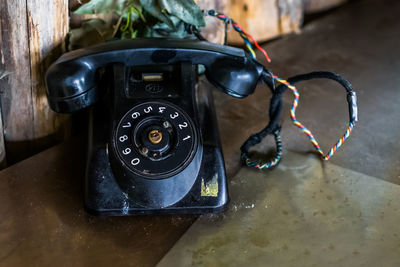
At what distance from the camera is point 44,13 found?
939 millimetres

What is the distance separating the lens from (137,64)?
2.92 ft

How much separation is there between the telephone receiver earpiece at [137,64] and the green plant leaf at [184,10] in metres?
0.11

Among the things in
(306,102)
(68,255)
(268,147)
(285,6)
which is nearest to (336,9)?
(285,6)

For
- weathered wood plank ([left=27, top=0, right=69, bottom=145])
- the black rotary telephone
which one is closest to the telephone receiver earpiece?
the black rotary telephone

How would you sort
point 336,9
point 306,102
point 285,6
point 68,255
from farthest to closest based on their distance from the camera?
point 336,9 → point 285,6 → point 306,102 → point 68,255

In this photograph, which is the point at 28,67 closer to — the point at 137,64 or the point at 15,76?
the point at 15,76

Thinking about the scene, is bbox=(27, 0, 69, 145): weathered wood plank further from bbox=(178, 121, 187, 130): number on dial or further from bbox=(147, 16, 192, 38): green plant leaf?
bbox=(178, 121, 187, 130): number on dial

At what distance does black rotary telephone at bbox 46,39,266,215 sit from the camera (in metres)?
0.81

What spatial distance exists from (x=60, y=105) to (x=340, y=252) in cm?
54

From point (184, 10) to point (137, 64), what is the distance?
199 mm

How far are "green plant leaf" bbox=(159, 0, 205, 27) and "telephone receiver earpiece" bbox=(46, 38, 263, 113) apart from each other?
0.11 meters

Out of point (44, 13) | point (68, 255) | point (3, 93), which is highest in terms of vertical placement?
point (44, 13)

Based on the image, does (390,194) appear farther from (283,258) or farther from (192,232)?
(192,232)

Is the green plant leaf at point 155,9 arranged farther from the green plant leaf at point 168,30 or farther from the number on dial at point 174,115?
the number on dial at point 174,115
